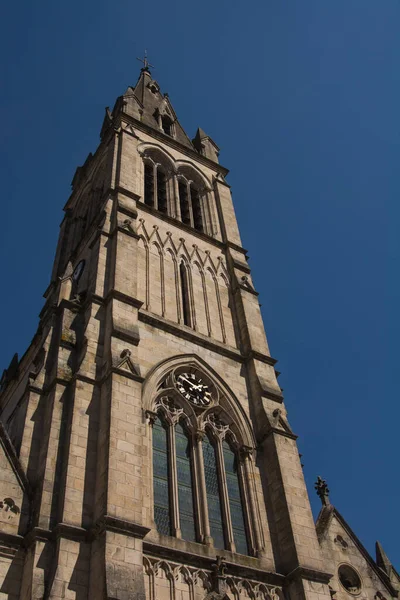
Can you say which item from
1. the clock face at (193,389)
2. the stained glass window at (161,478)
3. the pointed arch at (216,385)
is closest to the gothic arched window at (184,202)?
the pointed arch at (216,385)

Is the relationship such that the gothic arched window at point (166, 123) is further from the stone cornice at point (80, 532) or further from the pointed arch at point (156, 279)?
the stone cornice at point (80, 532)

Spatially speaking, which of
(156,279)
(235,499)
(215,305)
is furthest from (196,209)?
(235,499)

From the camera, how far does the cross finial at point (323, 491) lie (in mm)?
20283

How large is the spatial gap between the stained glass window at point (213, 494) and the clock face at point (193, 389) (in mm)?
1252

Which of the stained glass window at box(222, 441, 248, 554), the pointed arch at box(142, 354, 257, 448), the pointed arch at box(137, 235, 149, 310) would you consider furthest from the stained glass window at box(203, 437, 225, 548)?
the pointed arch at box(137, 235, 149, 310)

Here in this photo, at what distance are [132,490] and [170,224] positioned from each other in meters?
14.4

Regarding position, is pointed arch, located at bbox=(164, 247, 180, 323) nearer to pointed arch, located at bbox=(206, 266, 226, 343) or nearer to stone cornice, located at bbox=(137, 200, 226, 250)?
pointed arch, located at bbox=(206, 266, 226, 343)

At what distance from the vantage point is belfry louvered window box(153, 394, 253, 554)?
52.5 feet

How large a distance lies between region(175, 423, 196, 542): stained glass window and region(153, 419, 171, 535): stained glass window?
0.41 m

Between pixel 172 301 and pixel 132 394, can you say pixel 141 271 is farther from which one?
pixel 132 394

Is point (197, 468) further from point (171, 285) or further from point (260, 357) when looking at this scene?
point (171, 285)

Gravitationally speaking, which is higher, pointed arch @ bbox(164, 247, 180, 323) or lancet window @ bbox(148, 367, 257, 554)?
pointed arch @ bbox(164, 247, 180, 323)

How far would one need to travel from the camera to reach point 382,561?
65.6ft

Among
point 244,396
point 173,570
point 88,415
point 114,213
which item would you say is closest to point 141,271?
point 114,213
